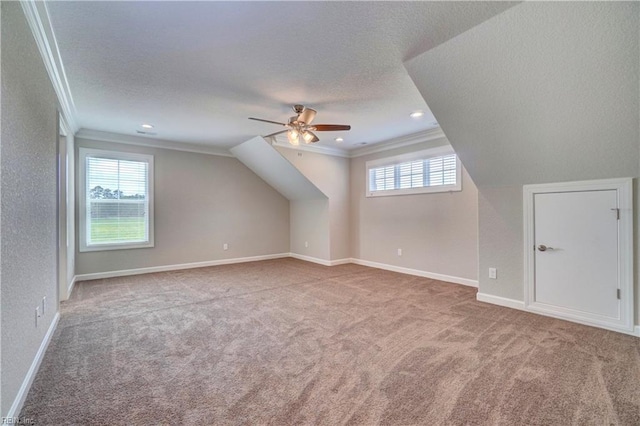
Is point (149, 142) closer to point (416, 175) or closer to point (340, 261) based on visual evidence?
point (340, 261)

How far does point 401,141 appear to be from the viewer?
5.46m

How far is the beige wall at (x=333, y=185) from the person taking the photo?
5977 mm

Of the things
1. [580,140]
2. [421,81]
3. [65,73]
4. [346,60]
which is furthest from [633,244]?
[65,73]

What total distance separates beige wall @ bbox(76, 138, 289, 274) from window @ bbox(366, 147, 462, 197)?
2630 mm

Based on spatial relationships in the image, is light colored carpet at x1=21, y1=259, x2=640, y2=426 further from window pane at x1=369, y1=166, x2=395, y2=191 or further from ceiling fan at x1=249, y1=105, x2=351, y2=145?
window pane at x1=369, y1=166, x2=395, y2=191

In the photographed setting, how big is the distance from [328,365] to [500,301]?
8.71ft

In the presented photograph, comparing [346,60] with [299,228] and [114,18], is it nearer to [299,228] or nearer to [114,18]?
[114,18]

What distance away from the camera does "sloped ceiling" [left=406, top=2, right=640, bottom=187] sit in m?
1.98

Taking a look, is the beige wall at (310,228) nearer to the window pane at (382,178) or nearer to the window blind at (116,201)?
the window pane at (382,178)

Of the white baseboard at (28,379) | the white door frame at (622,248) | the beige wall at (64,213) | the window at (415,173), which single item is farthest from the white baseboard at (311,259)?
the white baseboard at (28,379)

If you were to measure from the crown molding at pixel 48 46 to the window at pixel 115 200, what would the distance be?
176 centimetres

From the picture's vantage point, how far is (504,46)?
221 cm

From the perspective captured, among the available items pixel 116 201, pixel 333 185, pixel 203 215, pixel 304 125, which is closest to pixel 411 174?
pixel 333 185

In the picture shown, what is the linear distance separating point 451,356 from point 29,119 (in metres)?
3.72
